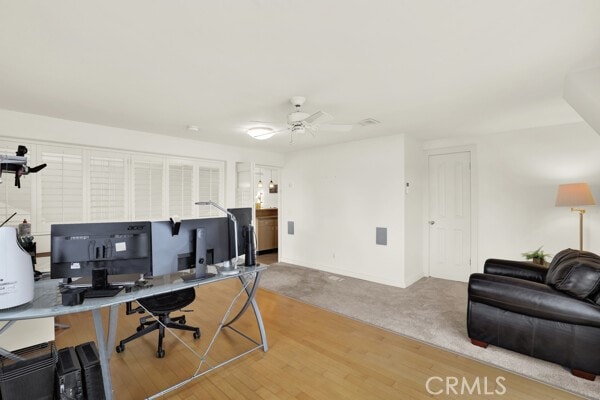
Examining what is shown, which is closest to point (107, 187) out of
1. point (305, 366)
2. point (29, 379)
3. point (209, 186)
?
point (209, 186)

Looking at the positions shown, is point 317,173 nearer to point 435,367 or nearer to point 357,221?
point 357,221

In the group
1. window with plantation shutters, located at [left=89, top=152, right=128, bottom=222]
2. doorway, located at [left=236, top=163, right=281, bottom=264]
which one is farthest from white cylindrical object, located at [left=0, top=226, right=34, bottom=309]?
doorway, located at [left=236, top=163, right=281, bottom=264]

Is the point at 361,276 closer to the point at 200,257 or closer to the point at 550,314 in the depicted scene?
the point at 550,314

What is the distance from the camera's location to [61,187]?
3637 millimetres

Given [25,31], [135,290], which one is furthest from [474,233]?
[25,31]

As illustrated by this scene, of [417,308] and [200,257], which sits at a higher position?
[200,257]

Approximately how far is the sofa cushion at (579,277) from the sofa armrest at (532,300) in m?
0.06

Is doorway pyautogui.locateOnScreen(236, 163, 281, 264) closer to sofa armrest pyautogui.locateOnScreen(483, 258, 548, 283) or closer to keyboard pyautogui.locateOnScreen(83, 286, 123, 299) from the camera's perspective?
keyboard pyautogui.locateOnScreen(83, 286, 123, 299)

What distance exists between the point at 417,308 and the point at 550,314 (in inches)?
59.3

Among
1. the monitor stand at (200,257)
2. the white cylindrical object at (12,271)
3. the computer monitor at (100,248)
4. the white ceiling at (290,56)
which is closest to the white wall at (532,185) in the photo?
the white ceiling at (290,56)

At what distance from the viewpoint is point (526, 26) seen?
172cm

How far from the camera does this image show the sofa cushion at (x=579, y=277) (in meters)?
2.18

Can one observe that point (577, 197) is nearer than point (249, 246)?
No

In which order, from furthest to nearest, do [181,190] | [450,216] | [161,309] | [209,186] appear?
[209,186] → [450,216] → [181,190] → [161,309]
